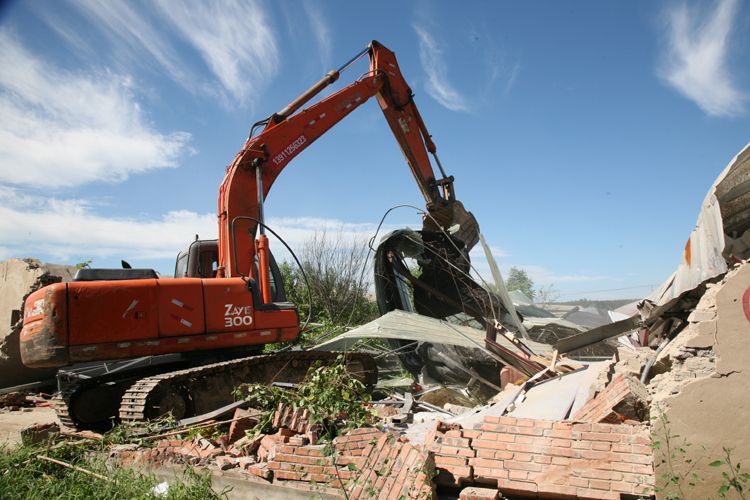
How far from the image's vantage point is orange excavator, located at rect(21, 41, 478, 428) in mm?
5793

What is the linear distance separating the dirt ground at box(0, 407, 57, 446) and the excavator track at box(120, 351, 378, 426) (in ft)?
6.97

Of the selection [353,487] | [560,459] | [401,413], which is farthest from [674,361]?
[401,413]

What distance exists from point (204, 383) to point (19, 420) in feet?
13.0

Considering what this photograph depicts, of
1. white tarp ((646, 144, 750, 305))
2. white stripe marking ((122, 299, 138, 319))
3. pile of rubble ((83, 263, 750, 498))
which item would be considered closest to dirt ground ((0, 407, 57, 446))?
white stripe marking ((122, 299, 138, 319))

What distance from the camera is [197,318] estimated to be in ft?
21.2

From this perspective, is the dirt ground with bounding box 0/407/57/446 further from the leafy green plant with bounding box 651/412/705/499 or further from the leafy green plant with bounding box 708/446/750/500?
the leafy green plant with bounding box 708/446/750/500

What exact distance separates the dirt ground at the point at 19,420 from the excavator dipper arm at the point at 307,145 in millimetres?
3483

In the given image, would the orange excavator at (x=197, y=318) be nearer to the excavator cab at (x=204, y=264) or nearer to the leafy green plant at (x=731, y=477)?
the excavator cab at (x=204, y=264)

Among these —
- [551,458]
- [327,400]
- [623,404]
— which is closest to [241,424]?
[327,400]

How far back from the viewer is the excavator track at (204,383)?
5.80m

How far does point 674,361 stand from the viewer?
11.0 ft

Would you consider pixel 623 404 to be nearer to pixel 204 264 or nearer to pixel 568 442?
pixel 568 442

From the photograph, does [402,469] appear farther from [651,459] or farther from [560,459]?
[651,459]

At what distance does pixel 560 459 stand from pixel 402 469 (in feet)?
3.16
